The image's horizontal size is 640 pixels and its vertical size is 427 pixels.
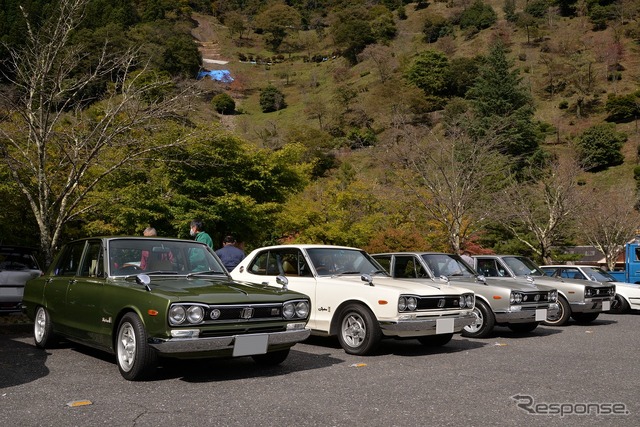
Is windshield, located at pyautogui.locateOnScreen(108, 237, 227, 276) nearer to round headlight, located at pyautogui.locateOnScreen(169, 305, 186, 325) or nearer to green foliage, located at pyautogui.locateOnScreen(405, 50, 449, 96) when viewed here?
round headlight, located at pyautogui.locateOnScreen(169, 305, 186, 325)

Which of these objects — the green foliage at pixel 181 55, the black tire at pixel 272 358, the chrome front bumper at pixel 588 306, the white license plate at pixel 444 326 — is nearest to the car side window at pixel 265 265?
the black tire at pixel 272 358

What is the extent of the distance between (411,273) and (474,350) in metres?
2.02

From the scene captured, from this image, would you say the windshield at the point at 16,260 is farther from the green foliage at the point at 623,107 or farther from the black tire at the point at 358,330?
the green foliage at the point at 623,107

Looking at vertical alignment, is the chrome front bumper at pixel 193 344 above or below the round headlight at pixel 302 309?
below

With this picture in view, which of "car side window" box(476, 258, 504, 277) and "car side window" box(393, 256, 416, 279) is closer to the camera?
"car side window" box(393, 256, 416, 279)

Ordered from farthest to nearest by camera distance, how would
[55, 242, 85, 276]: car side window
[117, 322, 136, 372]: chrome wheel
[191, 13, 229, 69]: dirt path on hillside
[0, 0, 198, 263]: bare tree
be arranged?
[191, 13, 229, 69]: dirt path on hillside → [0, 0, 198, 263]: bare tree → [55, 242, 85, 276]: car side window → [117, 322, 136, 372]: chrome wheel

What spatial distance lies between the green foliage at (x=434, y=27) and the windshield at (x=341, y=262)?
109634mm

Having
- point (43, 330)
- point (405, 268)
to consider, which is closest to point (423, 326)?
point (405, 268)

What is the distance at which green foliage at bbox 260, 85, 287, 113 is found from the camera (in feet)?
332

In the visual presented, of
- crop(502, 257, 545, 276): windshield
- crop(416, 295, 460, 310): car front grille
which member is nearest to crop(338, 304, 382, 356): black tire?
crop(416, 295, 460, 310): car front grille

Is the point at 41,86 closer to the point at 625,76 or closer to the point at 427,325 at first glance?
the point at 427,325

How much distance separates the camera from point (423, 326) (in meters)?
7.86

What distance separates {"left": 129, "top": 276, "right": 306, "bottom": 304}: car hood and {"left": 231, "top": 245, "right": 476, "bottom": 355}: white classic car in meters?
0.87

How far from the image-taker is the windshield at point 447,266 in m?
10.5
